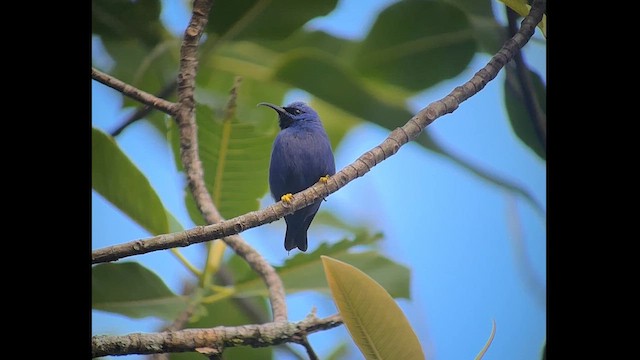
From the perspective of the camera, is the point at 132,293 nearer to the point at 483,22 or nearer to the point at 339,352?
the point at 339,352

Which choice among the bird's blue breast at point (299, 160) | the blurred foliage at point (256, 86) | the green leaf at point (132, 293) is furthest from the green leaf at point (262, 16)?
the green leaf at point (132, 293)

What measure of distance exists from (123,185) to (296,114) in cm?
46

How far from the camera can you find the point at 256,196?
1.91m

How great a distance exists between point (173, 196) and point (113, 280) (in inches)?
10.0

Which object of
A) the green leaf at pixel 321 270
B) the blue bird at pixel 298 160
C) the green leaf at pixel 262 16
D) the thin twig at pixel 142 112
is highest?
the green leaf at pixel 262 16

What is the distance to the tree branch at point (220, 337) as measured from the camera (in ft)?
5.98

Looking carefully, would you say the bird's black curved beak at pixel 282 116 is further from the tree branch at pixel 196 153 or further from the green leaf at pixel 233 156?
the tree branch at pixel 196 153

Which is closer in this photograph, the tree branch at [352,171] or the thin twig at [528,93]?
the tree branch at [352,171]

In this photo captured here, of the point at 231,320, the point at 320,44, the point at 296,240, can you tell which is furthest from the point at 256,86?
the point at 231,320

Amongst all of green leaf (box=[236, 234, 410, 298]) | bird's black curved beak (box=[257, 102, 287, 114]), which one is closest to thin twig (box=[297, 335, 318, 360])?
green leaf (box=[236, 234, 410, 298])

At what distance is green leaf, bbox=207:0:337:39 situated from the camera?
74.5 inches

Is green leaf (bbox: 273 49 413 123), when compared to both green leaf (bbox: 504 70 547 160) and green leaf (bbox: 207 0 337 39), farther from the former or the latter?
green leaf (bbox: 504 70 547 160)

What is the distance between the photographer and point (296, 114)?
1911 millimetres
